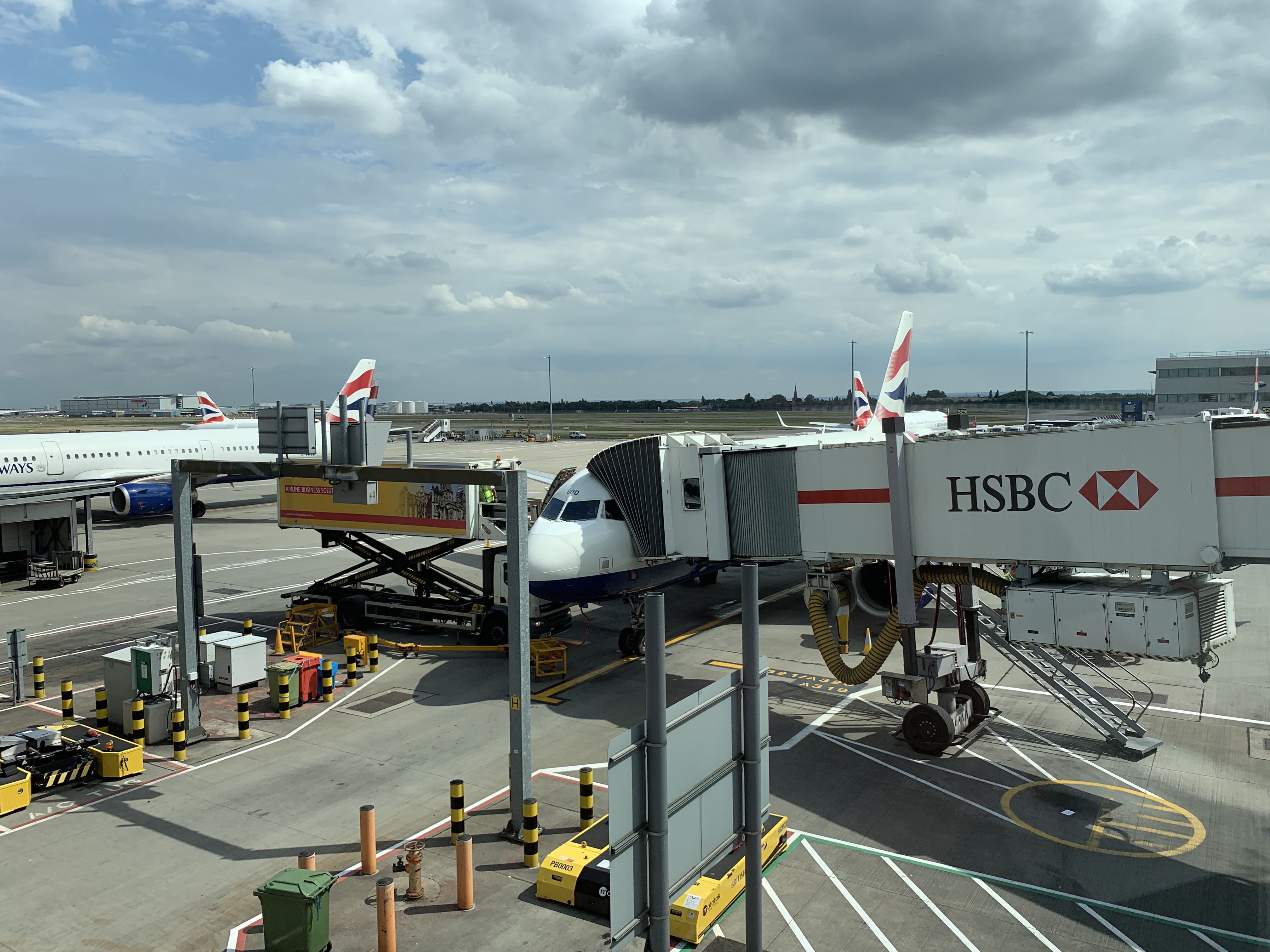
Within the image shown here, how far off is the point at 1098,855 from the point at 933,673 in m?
5.02

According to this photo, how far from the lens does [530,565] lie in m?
22.3

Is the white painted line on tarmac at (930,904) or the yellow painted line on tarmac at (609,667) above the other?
the yellow painted line on tarmac at (609,667)

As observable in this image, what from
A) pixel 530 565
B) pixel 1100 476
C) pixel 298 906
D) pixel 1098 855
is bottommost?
pixel 1098 855

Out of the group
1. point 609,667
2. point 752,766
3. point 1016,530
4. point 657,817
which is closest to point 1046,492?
point 1016,530

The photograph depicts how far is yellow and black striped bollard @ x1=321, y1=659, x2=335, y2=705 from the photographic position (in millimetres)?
22016

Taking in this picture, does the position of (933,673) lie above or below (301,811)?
above

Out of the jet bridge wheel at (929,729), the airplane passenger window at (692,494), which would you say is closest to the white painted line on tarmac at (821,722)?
the jet bridge wheel at (929,729)

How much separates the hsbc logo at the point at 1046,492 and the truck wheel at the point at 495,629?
14.1 metres

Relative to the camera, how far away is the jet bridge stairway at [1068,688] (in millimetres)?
17797

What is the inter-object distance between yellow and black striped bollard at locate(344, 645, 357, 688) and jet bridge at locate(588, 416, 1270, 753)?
952 cm

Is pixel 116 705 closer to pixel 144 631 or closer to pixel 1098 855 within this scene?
pixel 144 631

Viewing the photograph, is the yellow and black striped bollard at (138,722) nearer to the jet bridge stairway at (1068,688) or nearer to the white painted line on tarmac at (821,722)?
the white painted line on tarmac at (821,722)

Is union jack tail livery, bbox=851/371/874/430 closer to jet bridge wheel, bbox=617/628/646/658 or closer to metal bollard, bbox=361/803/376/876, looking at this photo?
jet bridge wheel, bbox=617/628/646/658

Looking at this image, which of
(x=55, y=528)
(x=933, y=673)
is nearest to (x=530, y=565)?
(x=933, y=673)
